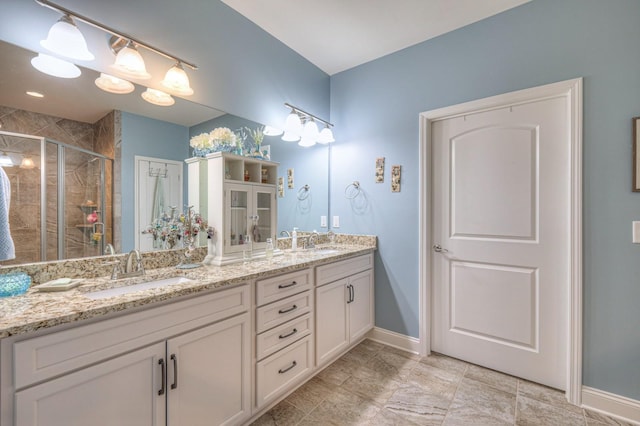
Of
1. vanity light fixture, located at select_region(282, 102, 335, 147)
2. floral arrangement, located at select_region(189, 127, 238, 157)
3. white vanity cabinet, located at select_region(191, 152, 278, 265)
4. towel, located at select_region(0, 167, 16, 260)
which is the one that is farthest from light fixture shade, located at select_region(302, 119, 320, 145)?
towel, located at select_region(0, 167, 16, 260)

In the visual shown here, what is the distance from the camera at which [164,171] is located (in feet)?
5.81

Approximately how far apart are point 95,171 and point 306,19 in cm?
182

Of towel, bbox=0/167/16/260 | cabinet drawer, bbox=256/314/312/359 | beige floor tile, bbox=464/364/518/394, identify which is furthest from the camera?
beige floor tile, bbox=464/364/518/394

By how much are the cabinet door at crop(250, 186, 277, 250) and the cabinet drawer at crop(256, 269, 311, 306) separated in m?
0.47

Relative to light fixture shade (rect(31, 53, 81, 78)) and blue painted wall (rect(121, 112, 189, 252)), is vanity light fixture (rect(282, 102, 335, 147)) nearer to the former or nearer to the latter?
blue painted wall (rect(121, 112, 189, 252))

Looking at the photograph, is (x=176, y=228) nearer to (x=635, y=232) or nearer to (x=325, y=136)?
(x=325, y=136)

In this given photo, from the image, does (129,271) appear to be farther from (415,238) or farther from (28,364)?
(415,238)

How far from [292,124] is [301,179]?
526 millimetres

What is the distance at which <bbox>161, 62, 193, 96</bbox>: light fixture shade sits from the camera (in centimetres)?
171

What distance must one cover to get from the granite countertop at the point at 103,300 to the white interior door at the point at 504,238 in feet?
4.55

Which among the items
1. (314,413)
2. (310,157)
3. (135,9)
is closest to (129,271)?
(314,413)

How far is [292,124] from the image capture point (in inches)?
101

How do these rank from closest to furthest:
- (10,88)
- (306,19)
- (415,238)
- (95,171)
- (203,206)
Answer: (10,88), (95,171), (203,206), (306,19), (415,238)

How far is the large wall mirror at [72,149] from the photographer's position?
4.17 ft
